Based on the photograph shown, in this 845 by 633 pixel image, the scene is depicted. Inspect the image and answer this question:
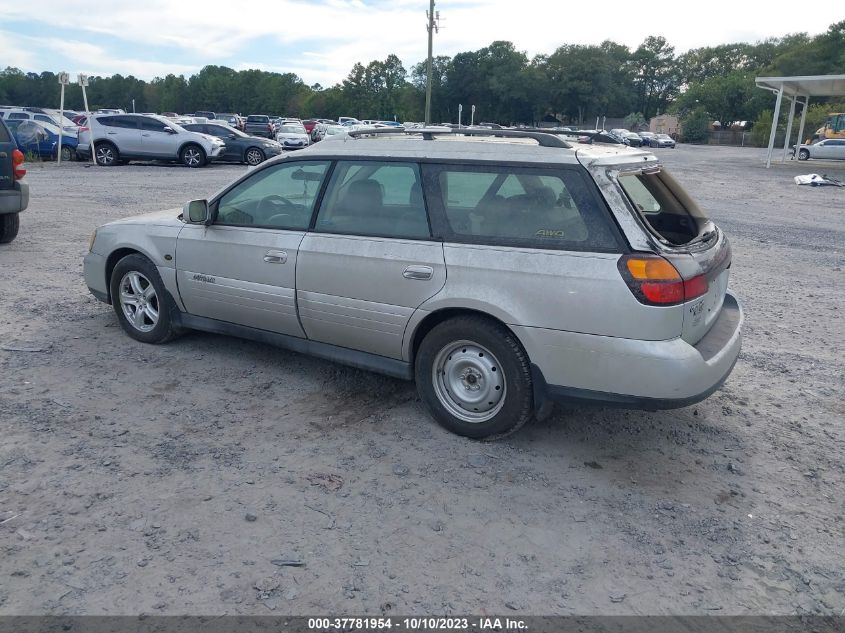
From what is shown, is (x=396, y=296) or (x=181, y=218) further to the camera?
(x=181, y=218)

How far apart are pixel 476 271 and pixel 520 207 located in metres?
0.44

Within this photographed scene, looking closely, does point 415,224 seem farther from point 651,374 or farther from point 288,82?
point 288,82

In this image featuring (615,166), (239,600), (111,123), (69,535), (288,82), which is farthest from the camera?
(288,82)

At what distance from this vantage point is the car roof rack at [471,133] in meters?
4.07

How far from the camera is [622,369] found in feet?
11.9

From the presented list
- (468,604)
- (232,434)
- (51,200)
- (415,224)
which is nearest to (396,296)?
(415,224)

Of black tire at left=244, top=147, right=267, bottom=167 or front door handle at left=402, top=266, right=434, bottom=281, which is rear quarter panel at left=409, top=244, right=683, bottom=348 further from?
black tire at left=244, top=147, right=267, bottom=167

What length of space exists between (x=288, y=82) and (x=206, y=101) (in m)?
13.5

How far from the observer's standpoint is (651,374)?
11.7 feet

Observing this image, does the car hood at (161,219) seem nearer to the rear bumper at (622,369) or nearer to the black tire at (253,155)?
the rear bumper at (622,369)

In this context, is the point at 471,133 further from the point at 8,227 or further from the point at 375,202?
the point at 8,227

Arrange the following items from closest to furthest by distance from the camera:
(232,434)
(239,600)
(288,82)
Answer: (239,600) < (232,434) < (288,82)

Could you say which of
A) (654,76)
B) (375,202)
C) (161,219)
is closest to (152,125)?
(161,219)

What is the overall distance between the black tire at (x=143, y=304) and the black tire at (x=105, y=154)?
816 inches
